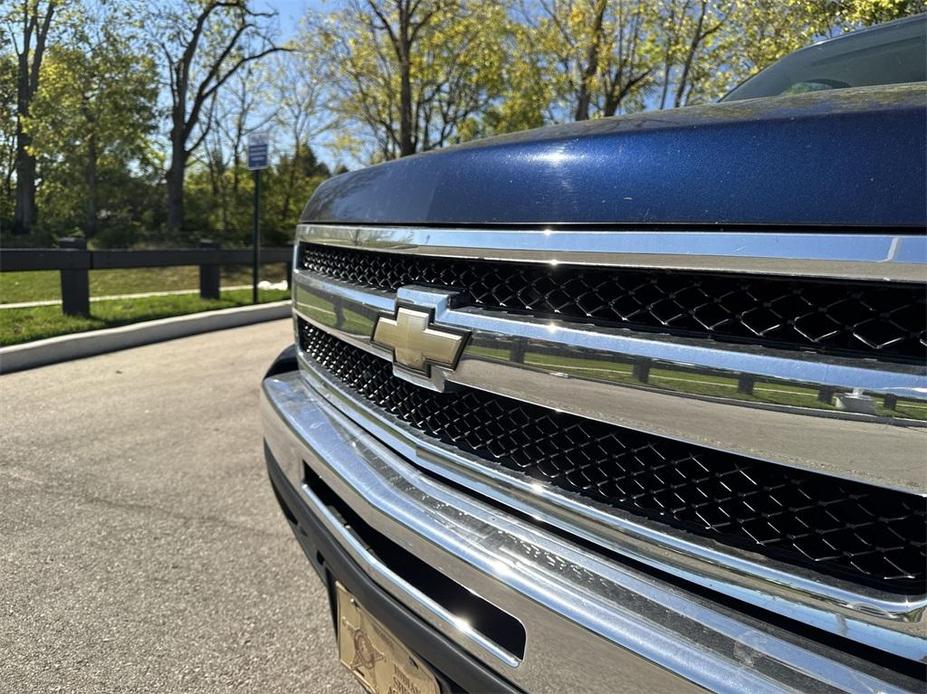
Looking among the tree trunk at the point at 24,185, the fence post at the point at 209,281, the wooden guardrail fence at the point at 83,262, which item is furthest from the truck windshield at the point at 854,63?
the tree trunk at the point at 24,185

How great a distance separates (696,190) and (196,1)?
81.8 ft

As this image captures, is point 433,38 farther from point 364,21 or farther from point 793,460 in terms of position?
point 793,460

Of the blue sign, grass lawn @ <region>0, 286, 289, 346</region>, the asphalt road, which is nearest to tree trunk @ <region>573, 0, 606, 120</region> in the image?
the blue sign

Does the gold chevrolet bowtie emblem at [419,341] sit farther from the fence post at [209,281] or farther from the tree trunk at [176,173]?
the tree trunk at [176,173]

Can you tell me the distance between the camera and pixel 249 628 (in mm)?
2355

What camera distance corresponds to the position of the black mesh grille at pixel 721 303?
0.87 m

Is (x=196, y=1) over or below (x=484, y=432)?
over

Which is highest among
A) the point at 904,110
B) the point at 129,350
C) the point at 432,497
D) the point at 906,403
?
the point at 904,110

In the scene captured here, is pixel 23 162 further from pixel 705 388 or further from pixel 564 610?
pixel 705 388

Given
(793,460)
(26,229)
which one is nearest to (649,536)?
(793,460)

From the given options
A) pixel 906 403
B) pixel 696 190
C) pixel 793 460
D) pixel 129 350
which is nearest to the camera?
pixel 906 403

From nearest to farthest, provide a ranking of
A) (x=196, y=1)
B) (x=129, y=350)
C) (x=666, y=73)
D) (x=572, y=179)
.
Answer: (x=572, y=179) → (x=129, y=350) → (x=666, y=73) → (x=196, y=1)

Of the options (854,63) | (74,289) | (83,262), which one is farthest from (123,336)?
(854,63)

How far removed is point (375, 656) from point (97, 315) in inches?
299
